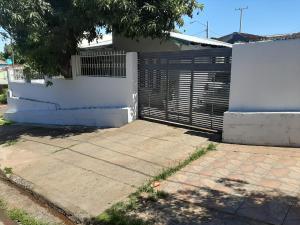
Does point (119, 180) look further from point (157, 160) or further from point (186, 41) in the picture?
point (186, 41)

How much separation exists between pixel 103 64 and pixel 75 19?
1.84m

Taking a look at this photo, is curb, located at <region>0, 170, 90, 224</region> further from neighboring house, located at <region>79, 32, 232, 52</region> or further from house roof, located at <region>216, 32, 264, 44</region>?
house roof, located at <region>216, 32, 264, 44</region>

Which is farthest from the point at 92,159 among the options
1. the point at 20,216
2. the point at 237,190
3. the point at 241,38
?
the point at 241,38

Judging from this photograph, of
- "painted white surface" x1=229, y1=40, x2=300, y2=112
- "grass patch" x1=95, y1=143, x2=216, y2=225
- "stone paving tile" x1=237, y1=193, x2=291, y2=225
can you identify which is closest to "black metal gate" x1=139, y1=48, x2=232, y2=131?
"painted white surface" x1=229, y1=40, x2=300, y2=112

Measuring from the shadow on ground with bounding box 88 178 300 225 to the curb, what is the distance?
0.78ft

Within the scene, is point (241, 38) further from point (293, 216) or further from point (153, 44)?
point (293, 216)

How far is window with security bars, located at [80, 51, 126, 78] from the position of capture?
31.5 feet

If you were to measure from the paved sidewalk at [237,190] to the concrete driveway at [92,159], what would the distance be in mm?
779

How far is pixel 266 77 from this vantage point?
6645 millimetres

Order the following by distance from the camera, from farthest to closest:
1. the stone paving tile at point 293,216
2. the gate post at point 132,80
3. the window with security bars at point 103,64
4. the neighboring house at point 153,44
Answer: the neighboring house at point 153,44, the window with security bars at point 103,64, the gate post at point 132,80, the stone paving tile at point 293,216

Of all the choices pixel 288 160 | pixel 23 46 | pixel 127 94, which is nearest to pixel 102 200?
pixel 288 160

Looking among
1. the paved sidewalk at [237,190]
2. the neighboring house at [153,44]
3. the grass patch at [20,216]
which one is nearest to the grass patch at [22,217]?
the grass patch at [20,216]

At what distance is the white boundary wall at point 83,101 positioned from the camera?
941cm

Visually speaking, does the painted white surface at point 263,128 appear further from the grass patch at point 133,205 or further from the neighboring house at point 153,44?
the neighboring house at point 153,44
